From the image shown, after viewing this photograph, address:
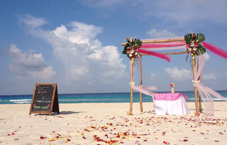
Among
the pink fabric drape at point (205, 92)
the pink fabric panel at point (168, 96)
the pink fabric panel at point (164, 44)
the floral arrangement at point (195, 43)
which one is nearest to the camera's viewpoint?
the pink fabric drape at point (205, 92)

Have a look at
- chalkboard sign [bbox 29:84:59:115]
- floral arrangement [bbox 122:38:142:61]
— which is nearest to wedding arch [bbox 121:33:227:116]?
floral arrangement [bbox 122:38:142:61]

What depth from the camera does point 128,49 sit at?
11.8 meters

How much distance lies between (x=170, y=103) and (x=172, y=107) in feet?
0.79

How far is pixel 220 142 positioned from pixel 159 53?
7613 millimetres

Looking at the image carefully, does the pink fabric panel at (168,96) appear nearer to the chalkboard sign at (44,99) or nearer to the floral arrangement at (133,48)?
the floral arrangement at (133,48)

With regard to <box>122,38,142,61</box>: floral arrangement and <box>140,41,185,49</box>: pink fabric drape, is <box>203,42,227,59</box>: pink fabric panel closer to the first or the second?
<box>140,41,185,49</box>: pink fabric drape

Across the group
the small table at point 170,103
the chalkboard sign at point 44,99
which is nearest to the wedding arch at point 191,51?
the small table at point 170,103

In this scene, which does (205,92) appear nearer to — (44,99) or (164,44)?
(164,44)

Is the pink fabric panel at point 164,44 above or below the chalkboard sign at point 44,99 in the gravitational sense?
above

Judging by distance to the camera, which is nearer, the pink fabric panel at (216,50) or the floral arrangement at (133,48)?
the pink fabric panel at (216,50)

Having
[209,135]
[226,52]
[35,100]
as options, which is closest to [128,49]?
[226,52]

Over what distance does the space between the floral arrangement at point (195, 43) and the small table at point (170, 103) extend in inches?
93.4

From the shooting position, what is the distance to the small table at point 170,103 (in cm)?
1101

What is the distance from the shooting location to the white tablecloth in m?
11.1
